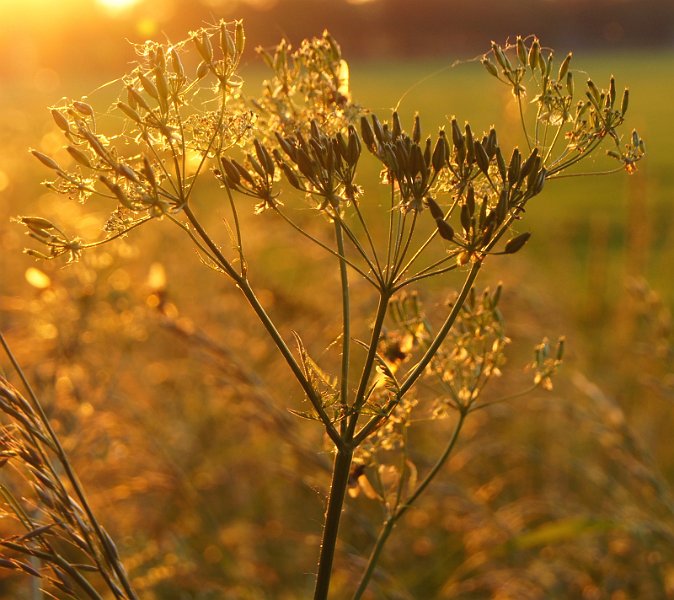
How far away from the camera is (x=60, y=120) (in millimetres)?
1123

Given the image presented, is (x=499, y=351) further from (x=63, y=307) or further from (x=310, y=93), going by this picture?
(x=63, y=307)

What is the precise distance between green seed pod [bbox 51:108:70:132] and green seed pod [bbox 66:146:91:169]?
0.04m

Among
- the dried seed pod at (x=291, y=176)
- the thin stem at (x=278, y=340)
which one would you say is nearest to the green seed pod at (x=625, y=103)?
the dried seed pod at (x=291, y=176)

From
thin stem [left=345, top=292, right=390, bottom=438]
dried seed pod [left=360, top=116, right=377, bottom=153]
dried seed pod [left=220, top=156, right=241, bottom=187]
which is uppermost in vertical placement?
dried seed pod [left=360, top=116, right=377, bottom=153]

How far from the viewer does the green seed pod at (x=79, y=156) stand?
110cm

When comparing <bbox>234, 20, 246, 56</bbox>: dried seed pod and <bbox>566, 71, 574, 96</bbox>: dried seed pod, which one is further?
<bbox>566, 71, 574, 96</bbox>: dried seed pod

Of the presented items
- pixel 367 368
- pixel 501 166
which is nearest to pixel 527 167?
pixel 501 166

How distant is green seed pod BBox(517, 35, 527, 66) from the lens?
4.23 ft

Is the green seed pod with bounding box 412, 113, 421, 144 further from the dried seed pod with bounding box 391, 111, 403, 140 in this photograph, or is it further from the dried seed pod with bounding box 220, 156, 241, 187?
the dried seed pod with bounding box 220, 156, 241, 187

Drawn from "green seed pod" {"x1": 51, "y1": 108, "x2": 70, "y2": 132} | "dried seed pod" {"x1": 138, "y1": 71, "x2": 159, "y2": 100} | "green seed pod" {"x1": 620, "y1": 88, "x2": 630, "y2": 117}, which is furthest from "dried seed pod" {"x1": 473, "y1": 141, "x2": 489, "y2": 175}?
"green seed pod" {"x1": 51, "y1": 108, "x2": 70, "y2": 132}

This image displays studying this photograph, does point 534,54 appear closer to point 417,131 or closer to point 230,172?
point 417,131

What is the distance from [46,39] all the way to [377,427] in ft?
123

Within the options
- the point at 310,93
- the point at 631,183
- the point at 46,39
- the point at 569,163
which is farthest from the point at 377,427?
the point at 46,39

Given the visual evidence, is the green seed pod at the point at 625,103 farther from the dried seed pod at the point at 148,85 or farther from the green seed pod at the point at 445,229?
the dried seed pod at the point at 148,85
